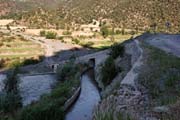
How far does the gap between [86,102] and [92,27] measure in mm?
92676

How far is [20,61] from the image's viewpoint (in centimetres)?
7356

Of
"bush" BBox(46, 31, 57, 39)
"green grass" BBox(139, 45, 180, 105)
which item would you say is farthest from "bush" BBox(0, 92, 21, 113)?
"bush" BBox(46, 31, 57, 39)

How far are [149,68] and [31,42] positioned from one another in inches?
2551

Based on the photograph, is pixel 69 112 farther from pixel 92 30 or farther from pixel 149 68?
pixel 92 30

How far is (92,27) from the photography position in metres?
129

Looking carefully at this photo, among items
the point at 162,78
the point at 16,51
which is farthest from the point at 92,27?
the point at 162,78

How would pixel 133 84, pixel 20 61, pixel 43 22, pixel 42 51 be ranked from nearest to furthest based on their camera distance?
1. pixel 133 84
2. pixel 20 61
3. pixel 42 51
4. pixel 43 22

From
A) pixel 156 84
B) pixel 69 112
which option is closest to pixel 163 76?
pixel 156 84

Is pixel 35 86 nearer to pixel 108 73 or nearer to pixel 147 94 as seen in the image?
pixel 108 73

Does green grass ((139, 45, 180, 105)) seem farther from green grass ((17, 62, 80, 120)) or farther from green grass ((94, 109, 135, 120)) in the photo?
green grass ((17, 62, 80, 120))

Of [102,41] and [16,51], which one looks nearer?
[16,51]

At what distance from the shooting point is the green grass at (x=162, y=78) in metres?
21.6

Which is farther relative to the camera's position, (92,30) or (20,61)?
(92,30)

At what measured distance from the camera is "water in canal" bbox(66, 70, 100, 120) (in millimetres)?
31456
